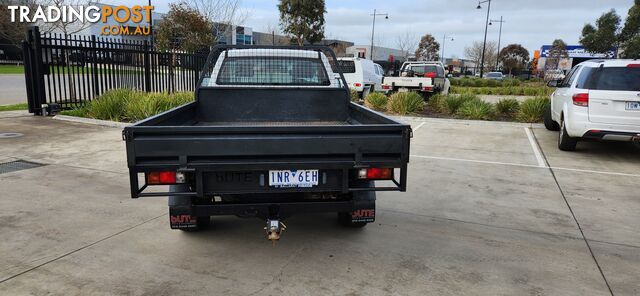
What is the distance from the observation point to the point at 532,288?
350 cm

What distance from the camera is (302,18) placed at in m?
39.2

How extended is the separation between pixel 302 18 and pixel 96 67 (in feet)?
94.7

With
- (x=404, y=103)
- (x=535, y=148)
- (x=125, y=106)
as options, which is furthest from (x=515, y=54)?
(x=125, y=106)

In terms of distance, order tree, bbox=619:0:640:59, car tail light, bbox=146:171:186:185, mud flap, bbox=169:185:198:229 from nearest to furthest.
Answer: car tail light, bbox=146:171:186:185 < mud flap, bbox=169:185:198:229 < tree, bbox=619:0:640:59

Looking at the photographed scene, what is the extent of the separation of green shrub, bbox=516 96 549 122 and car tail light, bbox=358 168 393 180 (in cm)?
1122

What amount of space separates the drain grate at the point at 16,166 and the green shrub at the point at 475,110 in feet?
37.5

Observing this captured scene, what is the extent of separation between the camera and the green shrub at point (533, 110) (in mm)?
13273

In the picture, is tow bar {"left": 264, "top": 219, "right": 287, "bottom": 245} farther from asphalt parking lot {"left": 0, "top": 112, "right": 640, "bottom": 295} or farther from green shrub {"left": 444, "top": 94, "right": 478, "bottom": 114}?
green shrub {"left": 444, "top": 94, "right": 478, "bottom": 114}

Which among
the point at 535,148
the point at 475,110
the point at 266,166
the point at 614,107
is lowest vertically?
the point at 535,148

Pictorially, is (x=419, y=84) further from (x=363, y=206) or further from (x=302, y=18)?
(x=302, y=18)

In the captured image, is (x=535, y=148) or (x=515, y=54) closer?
(x=535, y=148)

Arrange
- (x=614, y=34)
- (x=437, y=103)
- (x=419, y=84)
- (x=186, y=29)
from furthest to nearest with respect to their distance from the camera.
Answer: (x=614, y=34) → (x=186, y=29) → (x=419, y=84) → (x=437, y=103)

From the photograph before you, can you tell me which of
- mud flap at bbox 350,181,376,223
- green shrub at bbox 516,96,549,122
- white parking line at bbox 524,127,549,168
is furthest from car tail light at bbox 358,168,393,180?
green shrub at bbox 516,96,549,122

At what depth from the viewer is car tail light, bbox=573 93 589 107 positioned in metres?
8.01
